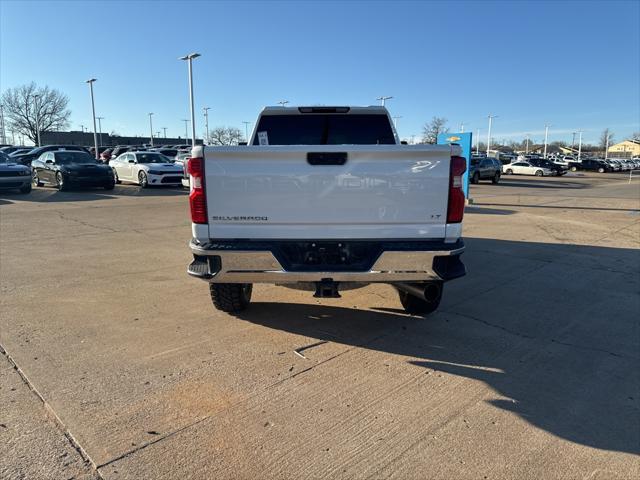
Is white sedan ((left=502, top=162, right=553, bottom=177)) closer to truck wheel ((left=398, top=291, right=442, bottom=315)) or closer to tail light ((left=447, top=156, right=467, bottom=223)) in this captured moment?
truck wheel ((left=398, top=291, right=442, bottom=315))

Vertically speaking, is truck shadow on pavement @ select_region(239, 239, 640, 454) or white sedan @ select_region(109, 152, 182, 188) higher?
white sedan @ select_region(109, 152, 182, 188)

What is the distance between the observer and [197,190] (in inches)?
145

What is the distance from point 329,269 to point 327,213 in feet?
1.48

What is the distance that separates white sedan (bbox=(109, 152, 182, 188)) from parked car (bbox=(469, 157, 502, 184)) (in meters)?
18.4

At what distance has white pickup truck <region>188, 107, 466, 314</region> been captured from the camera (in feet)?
12.0

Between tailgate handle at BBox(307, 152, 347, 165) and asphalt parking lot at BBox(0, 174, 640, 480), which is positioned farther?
tailgate handle at BBox(307, 152, 347, 165)

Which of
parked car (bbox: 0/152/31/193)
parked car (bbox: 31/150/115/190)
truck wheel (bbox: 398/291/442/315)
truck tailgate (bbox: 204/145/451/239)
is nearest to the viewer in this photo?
truck tailgate (bbox: 204/145/451/239)

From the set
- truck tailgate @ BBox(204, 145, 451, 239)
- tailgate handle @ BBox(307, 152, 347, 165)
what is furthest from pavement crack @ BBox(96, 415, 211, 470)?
tailgate handle @ BBox(307, 152, 347, 165)

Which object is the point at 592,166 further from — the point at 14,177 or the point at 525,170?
the point at 14,177

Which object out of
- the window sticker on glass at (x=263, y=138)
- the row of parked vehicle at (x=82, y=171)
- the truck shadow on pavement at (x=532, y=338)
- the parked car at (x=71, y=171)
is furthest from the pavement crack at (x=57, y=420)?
the parked car at (x=71, y=171)

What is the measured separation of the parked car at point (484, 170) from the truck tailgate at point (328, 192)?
1094 inches

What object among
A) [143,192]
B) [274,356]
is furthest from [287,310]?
[143,192]

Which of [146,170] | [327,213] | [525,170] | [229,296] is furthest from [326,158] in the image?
[525,170]

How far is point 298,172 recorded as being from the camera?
366 cm
